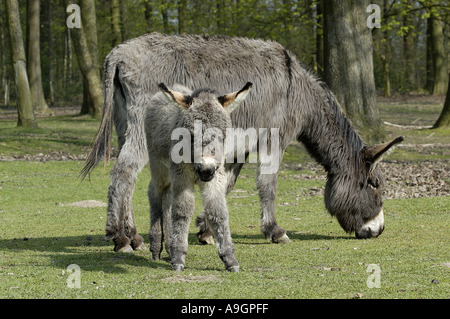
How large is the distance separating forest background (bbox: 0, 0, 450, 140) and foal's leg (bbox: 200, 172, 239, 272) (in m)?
11.1

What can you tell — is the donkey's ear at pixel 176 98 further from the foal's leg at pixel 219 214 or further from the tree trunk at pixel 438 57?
the tree trunk at pixel 438 57

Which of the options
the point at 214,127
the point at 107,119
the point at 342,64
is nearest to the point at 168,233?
the point at 214,127

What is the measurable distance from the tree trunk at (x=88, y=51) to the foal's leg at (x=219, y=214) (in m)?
20.1

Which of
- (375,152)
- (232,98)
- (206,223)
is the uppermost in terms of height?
(232,98)

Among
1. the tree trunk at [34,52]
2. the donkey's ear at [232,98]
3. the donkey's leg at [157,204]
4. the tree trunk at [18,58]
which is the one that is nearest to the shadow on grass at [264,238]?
the donkey's leg at [157,204]

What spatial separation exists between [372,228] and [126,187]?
11.1 feet

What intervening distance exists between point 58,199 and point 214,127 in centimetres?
731

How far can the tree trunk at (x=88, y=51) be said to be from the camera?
81.6ft

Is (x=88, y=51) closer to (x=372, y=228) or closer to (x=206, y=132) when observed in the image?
(x=372, y=228)

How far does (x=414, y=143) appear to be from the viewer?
19578 millimetres

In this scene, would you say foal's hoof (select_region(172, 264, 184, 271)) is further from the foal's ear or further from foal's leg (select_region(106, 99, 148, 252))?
the foal's ear

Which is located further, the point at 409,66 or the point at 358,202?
the point at 409,66

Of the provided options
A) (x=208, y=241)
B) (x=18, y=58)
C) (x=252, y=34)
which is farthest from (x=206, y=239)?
(x=252, y=34)

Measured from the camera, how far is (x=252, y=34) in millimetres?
23875
